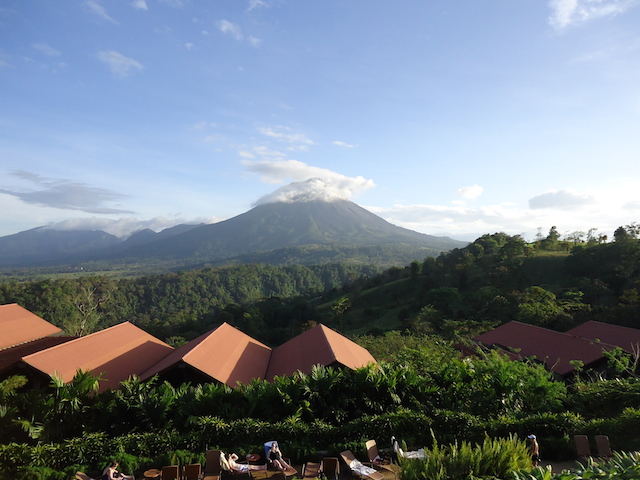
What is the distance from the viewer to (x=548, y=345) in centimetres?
1588

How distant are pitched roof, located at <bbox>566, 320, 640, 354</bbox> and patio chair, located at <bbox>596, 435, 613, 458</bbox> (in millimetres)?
10457

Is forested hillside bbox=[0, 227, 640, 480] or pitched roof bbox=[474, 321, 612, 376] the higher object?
forested hillside bbox=[0, 227, 640, 480]

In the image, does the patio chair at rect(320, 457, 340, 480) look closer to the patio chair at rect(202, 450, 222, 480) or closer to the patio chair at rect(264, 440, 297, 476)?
the patio chair at rect(264, 440, 297, 476)

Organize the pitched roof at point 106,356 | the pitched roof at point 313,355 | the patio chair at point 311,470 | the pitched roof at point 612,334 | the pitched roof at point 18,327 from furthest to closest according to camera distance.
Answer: the pitched roof at point 612,334 < the pitched roof at point 18,327 < the pitched roof at point 313,355 < the pitched roof at point 106,356 < the patio chair at point 311,470

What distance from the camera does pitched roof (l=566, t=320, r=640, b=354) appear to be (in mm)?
15258

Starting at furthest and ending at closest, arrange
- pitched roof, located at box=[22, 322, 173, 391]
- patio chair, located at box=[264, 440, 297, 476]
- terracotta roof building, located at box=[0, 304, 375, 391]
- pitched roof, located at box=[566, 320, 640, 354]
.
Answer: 1. pitched roof, located at box=[566, 320, 640, 354]
2. terracotta roof building, located at box=[0, 304, 375, 391]
3. pitched roof, located at box=[22, 322, 173, 391]
4. patio chair, located at box=[264, 440, 297, 476]

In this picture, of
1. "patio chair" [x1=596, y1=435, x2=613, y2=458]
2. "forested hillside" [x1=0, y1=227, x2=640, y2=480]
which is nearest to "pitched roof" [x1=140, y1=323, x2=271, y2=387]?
"forested hillside" [x1=0, y1=227, x2=640, y2=480]

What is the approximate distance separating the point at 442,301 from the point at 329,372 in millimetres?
28617

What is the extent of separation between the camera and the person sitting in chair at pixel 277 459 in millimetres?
6676

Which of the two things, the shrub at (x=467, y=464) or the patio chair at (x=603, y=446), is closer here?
the shrub at (x=467, y=464)

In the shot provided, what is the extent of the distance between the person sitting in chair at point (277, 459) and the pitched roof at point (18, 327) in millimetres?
13779

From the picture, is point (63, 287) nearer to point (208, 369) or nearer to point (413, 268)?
point (413, 268)

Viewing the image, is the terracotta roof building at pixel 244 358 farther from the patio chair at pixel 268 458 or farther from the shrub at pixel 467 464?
the shrub at pixel 467 464

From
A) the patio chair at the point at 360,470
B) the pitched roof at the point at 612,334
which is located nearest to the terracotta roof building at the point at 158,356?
the patio chair at the point at 360,470
